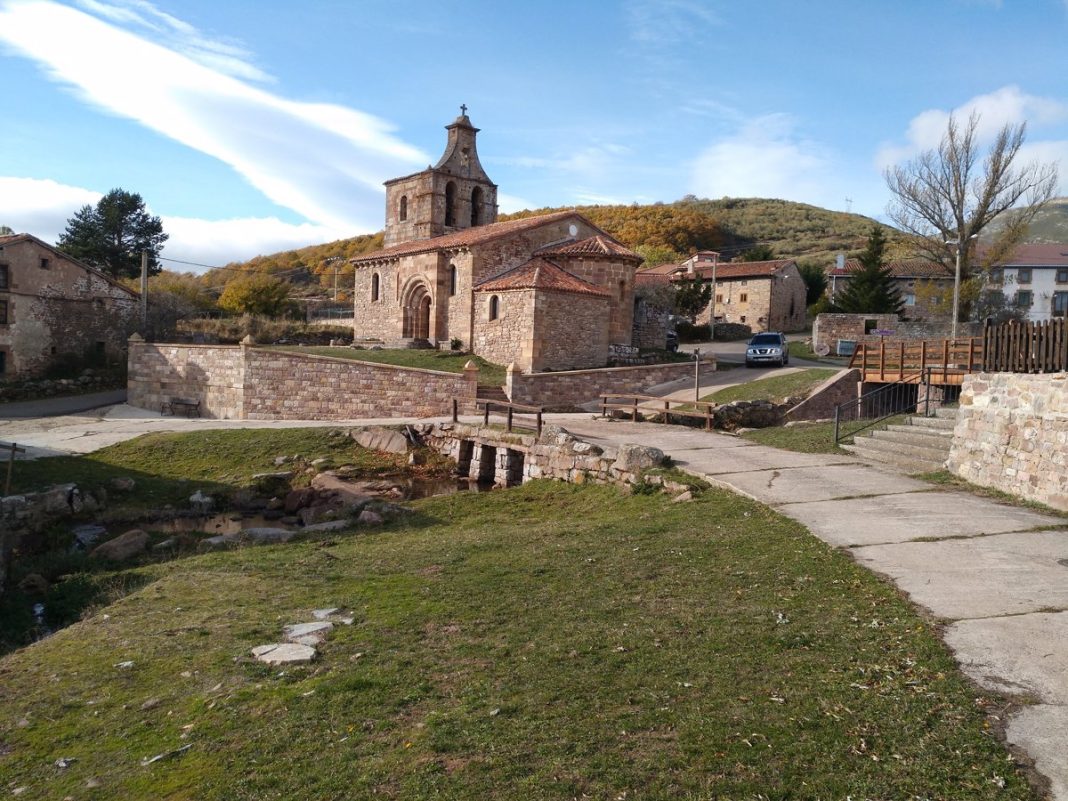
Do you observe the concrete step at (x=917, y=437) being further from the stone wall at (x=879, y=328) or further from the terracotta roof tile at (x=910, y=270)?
the terracotta roof tile at (x=910, y=270)

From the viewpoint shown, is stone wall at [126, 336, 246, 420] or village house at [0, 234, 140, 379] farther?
village house at [0, 234, 140, 379]

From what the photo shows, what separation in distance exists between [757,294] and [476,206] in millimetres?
22604

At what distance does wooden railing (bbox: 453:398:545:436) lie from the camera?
818 inches

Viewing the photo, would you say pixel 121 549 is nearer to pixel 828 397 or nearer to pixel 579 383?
pixel 579 383

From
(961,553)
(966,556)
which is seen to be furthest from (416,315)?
A: (966,556)

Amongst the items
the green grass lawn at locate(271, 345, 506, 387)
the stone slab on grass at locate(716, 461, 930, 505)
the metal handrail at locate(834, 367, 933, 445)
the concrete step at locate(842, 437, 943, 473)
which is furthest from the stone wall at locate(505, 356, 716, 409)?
the stone slab on grass at locate(716, 461, 930, 505)

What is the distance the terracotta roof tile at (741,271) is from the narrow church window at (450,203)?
1746 centimetres

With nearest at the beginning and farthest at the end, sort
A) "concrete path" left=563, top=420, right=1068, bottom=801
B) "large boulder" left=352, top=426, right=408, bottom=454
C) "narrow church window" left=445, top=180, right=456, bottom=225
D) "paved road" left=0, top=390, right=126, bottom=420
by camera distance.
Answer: "concrete path" left=563, top=420, right=1068, bottom=801, "large boulder" left=352, top=426, right=408, bottom=454, "paved road" left=0, top=390, right=126, bottom=420, "narrow church window" left=445, top=180, right=456, bottom=225

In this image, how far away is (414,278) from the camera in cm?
3662

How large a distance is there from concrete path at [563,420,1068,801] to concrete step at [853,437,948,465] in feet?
2.80

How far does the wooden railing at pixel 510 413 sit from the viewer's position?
20.8 meters

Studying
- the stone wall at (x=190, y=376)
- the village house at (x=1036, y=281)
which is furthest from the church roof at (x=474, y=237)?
the village house at (x=1036, y=281)

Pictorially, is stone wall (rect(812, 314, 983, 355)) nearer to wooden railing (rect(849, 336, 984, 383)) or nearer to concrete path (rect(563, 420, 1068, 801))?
wooden railing (rect(849, 336, 984, 383))

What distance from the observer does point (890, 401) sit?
22.6 metres
